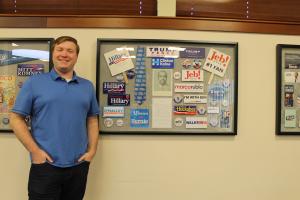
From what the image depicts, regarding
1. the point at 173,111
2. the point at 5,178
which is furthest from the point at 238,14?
the point at 5,178

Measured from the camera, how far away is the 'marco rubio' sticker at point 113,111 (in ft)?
5.68

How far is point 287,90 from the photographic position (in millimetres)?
1803

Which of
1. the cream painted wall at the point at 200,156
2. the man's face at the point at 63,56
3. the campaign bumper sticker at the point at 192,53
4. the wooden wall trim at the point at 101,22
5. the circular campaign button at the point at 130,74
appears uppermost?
the wooden wall trim at the point at 101,22

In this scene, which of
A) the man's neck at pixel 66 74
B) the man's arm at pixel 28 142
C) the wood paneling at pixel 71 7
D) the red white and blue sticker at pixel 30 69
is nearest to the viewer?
the man's arm at pixel 28 142

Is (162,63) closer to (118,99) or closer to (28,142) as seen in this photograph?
(118,99)

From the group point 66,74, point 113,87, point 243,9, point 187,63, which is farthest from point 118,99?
point 243,9

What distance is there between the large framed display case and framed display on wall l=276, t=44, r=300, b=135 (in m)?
0.29

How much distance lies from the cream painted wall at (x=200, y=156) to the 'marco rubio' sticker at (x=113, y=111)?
0.46ft

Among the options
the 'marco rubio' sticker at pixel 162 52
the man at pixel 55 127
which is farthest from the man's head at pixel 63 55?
the 'marco rubio' sticker at pixel 162 52

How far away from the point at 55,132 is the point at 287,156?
1.47 meters

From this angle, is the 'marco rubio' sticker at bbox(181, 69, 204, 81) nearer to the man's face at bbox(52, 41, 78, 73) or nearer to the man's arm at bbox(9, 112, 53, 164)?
the man's face at bbox(52, 41, 78, 73)

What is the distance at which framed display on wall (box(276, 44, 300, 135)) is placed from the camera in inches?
70.7

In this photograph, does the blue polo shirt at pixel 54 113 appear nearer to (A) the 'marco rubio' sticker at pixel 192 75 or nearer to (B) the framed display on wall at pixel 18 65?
(B) the framed display on wall at pixel 18 65

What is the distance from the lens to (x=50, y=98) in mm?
1355
